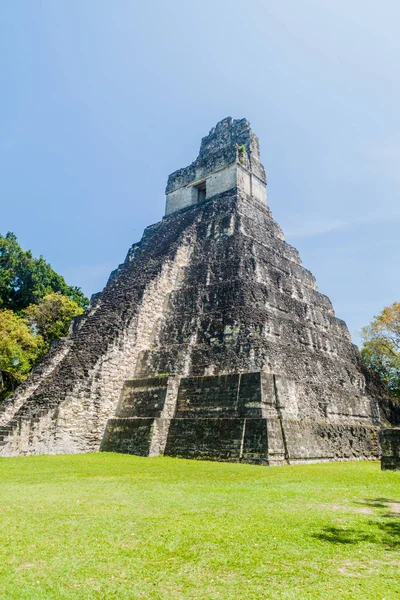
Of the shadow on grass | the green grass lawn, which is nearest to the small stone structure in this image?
the green grass lawn

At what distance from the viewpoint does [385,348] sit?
21.4m

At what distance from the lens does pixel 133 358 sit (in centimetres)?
1450

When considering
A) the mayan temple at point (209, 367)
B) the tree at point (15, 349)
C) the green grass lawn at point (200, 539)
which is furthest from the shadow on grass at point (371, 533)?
the tree at point (15, 349)

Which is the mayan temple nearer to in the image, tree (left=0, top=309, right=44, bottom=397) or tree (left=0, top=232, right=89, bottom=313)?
tree (left=0, top=309, right=44, bottom=397)

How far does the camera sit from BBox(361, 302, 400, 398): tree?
21.3m

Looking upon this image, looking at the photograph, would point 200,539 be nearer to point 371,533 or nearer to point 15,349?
point 371,533

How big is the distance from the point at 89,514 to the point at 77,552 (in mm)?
1380

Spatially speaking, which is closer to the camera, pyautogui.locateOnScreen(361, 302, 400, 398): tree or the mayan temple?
the mayan temple

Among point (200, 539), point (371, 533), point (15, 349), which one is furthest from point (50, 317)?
point (371, 533)

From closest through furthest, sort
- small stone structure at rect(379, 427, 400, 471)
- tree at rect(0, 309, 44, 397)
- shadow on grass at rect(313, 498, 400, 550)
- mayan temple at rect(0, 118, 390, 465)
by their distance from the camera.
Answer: shadow on grass at rect(313, 498, 400, 550) → small stone structure at rect(379, 427, 400, 471) → mayan temple at rect(0, 118, 390, 465) → tree at rect(0, 309, 44, 397)

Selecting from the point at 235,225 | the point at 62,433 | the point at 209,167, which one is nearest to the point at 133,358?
the point at 62,433

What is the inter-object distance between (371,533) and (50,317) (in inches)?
856

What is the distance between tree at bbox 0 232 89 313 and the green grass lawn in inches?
815

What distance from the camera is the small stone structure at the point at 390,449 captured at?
8.18 metres
